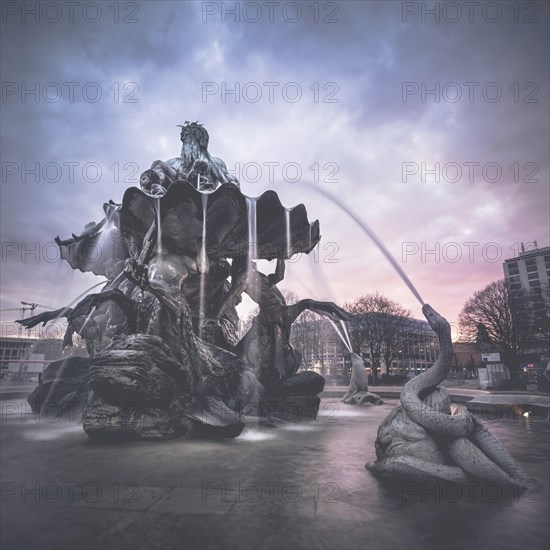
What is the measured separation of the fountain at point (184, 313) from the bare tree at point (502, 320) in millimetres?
26695

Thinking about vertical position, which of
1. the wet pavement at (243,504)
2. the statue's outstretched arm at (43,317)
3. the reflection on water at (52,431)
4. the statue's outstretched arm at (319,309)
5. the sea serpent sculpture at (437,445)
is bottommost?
the reflection on water at (52,431)

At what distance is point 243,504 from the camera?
3.19 metres

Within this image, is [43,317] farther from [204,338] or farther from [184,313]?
[204,338]

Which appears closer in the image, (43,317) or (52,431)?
(52,431)

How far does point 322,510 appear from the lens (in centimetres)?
306

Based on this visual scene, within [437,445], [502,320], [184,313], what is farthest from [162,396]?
[502,320]

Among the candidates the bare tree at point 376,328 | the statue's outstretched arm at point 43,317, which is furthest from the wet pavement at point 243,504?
the bare tree at point 376,328

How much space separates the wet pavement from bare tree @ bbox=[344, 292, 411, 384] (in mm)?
29730

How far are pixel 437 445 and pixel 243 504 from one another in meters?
2.22

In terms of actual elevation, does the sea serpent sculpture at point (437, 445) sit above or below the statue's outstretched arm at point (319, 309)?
below

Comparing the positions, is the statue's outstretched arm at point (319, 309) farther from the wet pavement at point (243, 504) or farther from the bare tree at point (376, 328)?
the bare tree at point (376, 328)

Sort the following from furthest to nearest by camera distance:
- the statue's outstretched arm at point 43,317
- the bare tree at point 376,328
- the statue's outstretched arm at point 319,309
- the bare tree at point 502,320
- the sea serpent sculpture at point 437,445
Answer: the bare tree at point 376,328 < the bare tree at point 502,320 < the statue's outstretched arm at point 319,309 < the statue's outstretched arm at point 43,317 < the sea serpent sculpture at point 437,445

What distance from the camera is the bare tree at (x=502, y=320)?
31406mm

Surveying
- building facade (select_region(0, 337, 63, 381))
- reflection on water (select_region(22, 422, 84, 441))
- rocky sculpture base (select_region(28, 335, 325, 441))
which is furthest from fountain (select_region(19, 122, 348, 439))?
building facade (select_region(0, 337, 63, 381))
